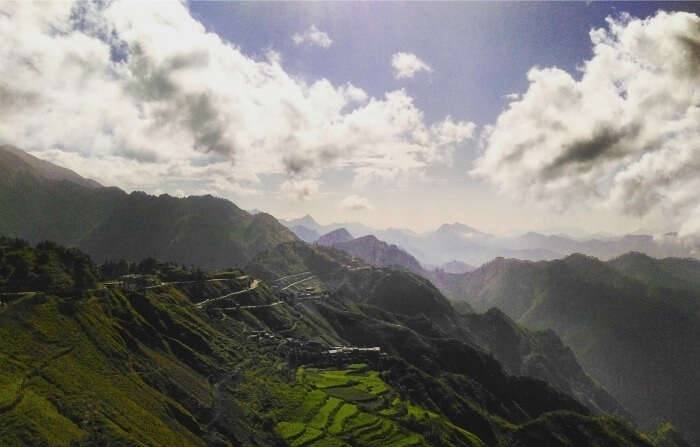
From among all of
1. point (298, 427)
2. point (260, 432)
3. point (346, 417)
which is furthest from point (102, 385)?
point (346, 417)

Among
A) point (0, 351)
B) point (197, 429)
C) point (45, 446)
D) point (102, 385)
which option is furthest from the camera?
point (197, 429)

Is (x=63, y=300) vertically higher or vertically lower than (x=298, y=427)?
higher

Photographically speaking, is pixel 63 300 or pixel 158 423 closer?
pixel 158 423

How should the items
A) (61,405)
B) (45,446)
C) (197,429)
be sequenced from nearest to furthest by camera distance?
(45,446), (61,405), (197,429)

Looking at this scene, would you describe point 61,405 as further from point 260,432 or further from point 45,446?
point 260,432

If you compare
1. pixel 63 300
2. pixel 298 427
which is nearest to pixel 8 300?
pixel 63 300

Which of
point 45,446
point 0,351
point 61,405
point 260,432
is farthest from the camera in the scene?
point 260,432

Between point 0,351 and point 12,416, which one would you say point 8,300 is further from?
point 12,416

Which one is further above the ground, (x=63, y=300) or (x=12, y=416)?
(x=63, y=300)

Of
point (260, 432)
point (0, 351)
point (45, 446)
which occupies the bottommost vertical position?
point (260, 432)
